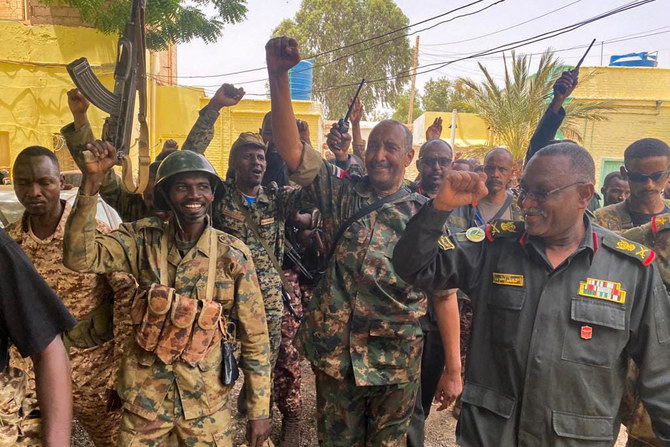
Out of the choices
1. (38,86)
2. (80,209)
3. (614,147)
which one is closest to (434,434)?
(80,209)

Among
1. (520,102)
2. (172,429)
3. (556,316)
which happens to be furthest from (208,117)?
(520,102)

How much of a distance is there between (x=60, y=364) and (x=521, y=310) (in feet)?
5.03

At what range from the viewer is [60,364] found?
1.44m

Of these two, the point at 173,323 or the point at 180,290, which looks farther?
the point at 180,290

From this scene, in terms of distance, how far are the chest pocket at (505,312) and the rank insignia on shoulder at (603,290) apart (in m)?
0.21

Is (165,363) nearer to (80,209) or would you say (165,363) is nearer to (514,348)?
(80,209)

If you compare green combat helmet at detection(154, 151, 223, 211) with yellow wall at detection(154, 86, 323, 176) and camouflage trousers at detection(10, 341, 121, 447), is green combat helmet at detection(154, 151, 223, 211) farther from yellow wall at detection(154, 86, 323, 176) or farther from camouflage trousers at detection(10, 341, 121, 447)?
yellow wall at detection(154, 86, 323, 176)

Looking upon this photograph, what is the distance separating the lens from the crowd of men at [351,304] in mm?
1838

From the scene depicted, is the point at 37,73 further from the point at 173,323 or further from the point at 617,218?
the point at 617,218

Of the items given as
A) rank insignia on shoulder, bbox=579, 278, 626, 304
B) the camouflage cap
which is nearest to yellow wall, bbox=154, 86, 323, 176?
the camouflage cap

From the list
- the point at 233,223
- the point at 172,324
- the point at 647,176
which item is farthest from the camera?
the point at 233,223

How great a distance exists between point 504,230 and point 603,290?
417 mm

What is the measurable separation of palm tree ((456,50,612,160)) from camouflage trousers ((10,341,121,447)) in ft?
40.3

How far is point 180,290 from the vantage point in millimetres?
2258
